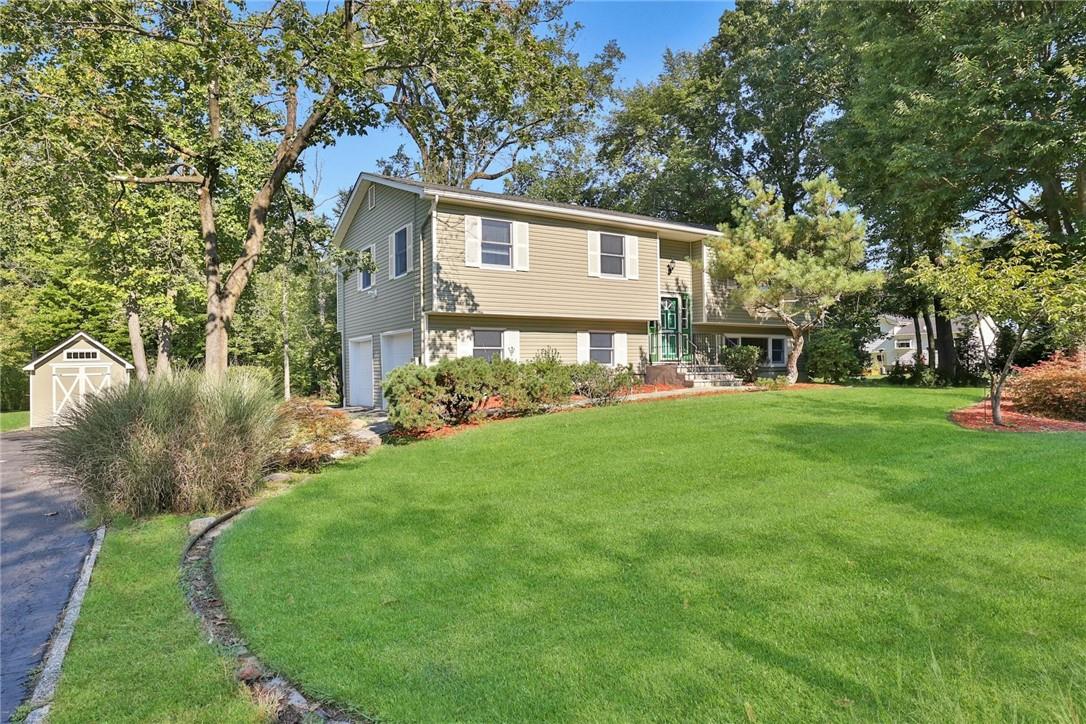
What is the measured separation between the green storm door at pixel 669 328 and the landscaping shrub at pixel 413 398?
9.52 metres

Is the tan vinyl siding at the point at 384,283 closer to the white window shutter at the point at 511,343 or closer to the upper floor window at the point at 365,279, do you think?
the upper floor window at the point at 365,279

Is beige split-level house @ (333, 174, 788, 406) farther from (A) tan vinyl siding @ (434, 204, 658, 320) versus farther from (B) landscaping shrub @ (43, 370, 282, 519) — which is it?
(B) landscaping shrub @ (43, 370, 282, 519)

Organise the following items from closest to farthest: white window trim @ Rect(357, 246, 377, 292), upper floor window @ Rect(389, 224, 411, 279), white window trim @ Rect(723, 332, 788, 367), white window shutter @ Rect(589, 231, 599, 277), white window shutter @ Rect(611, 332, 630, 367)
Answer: upper floor window @ Rect(389, 224, 411, 279)
white window shutter @ Rect(589, 231, 599, 277)
white window shutter @ Rect(611, 332, 630, 367)
white window trim @ Rect(357, 246, 377, 292)
white window trim @ Rect(723, 332, 788, 367)

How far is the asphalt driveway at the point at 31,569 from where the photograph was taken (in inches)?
127

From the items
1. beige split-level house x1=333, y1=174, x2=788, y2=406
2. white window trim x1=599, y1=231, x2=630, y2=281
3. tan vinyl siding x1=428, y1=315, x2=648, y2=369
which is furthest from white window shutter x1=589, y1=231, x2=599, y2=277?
tan vinyl siding x1=428, y1=315, x2=648, y2=369

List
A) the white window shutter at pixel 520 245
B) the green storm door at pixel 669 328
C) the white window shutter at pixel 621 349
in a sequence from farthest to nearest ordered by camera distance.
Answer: the green storm door at pixel 669 328, the white window shutter at pixel 621 349, the white window shutter at pixel 520 245

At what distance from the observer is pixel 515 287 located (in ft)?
50.2

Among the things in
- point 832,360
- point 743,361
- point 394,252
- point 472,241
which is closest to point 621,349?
point 743,361

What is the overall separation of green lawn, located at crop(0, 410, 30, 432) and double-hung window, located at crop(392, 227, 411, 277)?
13.9 m

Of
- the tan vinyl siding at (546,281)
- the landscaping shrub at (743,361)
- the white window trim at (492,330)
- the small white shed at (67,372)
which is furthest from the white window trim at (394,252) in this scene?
the landscaping shrub at (743,361)

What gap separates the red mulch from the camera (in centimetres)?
835

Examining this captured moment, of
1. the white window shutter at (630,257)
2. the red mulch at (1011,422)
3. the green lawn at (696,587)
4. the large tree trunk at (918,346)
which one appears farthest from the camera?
the large tree trunk at (918,346)

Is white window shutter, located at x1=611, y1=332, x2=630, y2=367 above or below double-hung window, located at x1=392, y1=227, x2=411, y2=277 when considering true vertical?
below

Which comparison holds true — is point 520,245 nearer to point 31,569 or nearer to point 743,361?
point 743,361
